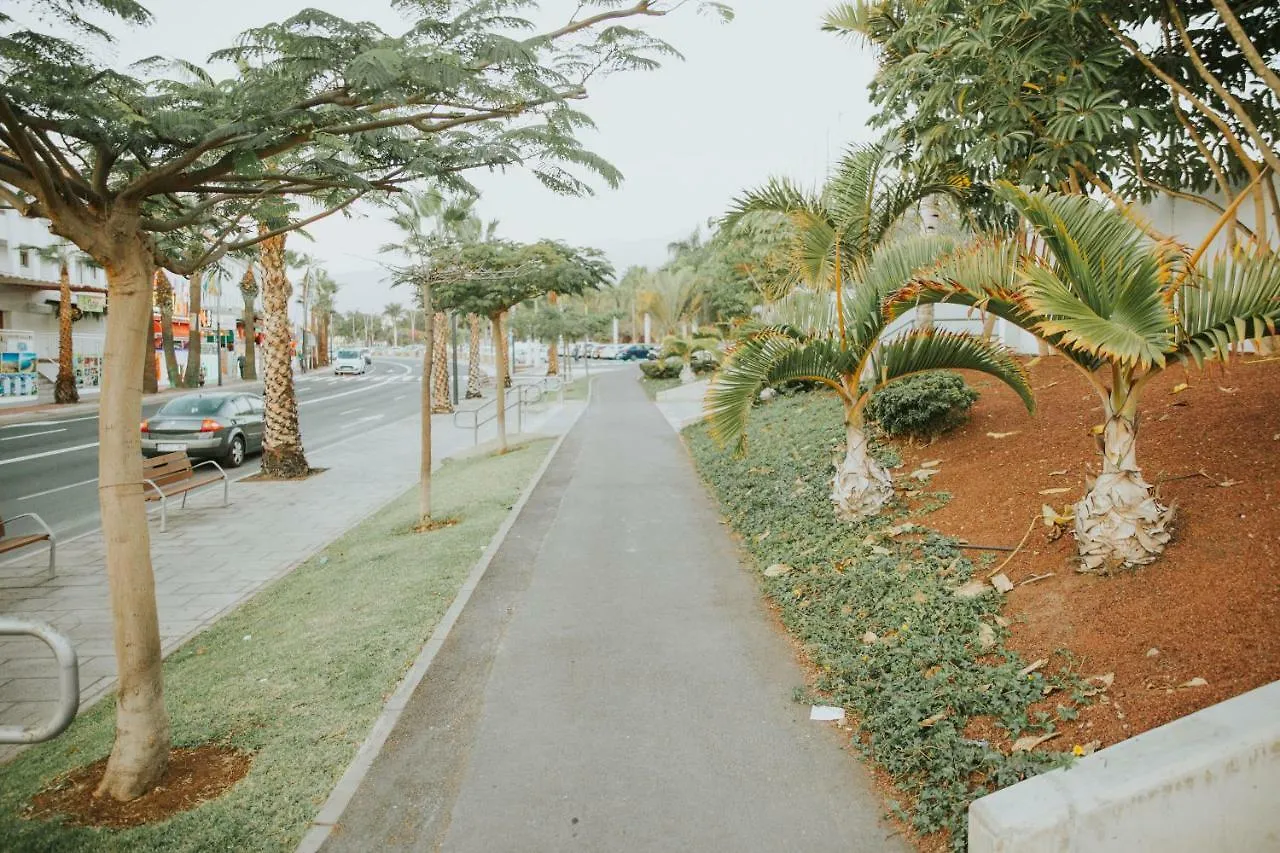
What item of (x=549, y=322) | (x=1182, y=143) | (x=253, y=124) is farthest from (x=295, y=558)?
(x=549, y=322)

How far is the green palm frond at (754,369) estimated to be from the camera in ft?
23.1

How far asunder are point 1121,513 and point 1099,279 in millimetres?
1399

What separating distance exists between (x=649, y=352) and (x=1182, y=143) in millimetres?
55783

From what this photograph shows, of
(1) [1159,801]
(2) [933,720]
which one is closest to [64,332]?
(2) [933,720]

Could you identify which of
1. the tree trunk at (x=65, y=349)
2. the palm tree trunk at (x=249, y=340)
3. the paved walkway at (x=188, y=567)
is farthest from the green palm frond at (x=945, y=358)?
the palm tree trunk at (x=249, y=340)

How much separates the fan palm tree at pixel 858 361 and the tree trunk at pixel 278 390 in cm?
999

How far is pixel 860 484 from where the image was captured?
7.50m

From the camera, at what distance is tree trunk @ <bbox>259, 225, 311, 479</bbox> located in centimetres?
1426

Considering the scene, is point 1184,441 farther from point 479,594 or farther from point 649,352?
point 649,352

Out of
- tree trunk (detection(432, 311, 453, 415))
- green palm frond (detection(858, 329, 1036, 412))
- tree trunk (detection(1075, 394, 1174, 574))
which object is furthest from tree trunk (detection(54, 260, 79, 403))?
tree trunk (detection(1075, 394, 1174, 574))

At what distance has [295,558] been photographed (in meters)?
9.22

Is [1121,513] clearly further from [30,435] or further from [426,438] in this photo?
[30,435]

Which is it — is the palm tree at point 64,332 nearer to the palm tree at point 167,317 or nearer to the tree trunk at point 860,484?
the palm tree at point 167,317

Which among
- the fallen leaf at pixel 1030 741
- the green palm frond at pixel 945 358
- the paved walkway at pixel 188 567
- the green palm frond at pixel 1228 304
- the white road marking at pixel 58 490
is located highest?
the green palm frond at pixel 1228 304
